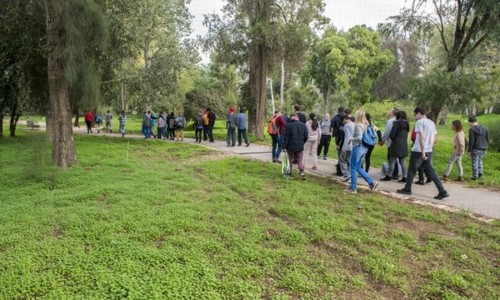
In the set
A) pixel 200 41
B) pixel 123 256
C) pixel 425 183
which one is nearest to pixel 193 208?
pixel 123 256

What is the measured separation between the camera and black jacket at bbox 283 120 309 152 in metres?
8.73

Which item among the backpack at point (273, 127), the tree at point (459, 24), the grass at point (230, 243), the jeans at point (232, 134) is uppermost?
the tree at point (459, 24)

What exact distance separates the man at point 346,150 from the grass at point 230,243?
0.95 metres

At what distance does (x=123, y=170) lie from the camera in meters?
9.97

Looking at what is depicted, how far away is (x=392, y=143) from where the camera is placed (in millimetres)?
8914

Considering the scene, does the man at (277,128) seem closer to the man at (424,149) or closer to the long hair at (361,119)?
the long hair at (361,119)

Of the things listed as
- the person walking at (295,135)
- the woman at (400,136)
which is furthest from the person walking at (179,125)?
the woman at (400,136)

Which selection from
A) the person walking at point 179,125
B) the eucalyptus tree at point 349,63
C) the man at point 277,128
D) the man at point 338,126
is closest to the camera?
the man at point 338,126

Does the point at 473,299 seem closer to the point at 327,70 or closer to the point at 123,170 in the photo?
the point at 123,170

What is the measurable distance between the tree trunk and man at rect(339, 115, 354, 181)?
7.42 m

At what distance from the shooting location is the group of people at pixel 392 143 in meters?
7.57

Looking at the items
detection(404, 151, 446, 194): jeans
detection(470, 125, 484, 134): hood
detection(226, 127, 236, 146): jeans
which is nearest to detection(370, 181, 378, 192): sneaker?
detection(404, 151, 446, 194): jeans

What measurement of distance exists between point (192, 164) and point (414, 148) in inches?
259

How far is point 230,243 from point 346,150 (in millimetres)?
4943
